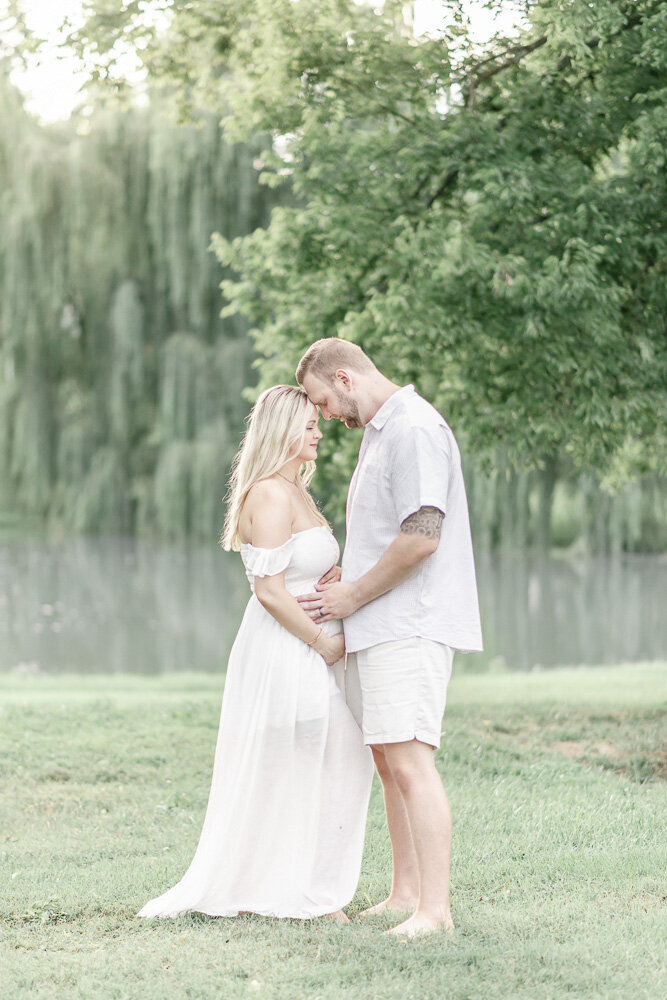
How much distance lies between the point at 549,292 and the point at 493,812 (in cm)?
318

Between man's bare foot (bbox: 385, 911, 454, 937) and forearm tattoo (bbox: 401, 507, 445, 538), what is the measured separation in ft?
4.12

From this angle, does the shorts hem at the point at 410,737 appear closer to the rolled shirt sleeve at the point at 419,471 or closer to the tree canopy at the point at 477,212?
the rolled shirt sleeve at the point at 419,471

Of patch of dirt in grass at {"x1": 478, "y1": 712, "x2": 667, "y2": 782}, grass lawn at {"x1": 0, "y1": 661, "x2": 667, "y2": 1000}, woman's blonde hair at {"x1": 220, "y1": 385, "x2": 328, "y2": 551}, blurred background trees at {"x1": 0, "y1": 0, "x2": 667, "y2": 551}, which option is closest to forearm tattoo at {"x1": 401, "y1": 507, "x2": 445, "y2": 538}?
woman's blonde hair at {"x1": 220, "y1": 385, "x2": 328, "y2": 551}

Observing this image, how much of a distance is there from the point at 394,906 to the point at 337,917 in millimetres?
234

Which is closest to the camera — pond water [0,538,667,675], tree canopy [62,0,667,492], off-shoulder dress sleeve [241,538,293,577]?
off-shoulder dress sleeve [241,538,293,577]

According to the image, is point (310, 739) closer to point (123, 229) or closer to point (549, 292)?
point (549, 292)

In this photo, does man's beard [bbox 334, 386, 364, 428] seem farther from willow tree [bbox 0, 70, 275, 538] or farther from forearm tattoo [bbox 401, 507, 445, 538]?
willow tree [bbox 0, 70, 275, 538]

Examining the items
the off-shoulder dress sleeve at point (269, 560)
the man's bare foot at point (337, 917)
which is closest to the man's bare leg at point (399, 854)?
the man's bare foot at point (337, 917)

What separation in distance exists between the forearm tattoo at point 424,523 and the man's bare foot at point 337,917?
4.49 ft

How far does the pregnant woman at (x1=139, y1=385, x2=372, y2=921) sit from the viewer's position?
3.95 metres

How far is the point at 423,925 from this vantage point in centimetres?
370

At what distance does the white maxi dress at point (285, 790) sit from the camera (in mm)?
3959

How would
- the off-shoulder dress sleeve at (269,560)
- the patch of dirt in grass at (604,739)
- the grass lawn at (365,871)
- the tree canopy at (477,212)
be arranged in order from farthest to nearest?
the tree canopy at (477,212)
the patch of dirt in grass at (604,739)
the off-shoulder dress sleeve at (269,560)
the grass lawn at (365,871)

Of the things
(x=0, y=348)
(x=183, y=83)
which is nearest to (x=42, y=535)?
(x=0, y=348)
